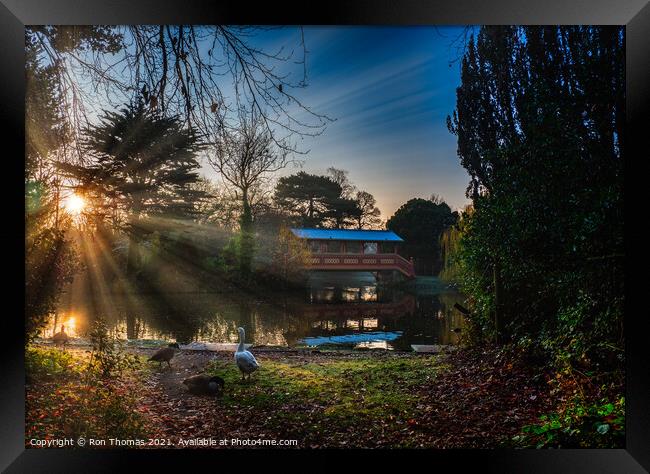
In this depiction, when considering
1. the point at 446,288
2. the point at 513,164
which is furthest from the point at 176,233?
the point at 513,164

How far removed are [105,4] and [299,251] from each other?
2.03 meters

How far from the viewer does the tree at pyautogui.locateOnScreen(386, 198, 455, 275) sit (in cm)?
219

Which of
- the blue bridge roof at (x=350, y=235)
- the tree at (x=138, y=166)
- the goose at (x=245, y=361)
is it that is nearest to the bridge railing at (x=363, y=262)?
the blue bridge roof at (x=350, y=235)

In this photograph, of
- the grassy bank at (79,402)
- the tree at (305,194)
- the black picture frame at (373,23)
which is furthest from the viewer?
the tree at (305,194)

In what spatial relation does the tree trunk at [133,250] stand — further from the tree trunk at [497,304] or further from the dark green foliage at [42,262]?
the tree trunk at [497,304]

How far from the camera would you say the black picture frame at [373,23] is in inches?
77.2

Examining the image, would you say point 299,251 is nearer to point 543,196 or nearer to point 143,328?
point 143,328

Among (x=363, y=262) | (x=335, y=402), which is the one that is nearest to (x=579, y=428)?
(x=335, y=402)

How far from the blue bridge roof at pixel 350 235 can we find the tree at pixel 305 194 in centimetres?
12

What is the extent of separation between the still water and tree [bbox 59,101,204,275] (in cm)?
37

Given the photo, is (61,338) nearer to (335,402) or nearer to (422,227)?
(335,402)

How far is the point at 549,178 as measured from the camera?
2105 millimetres

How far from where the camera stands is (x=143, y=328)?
2223mm

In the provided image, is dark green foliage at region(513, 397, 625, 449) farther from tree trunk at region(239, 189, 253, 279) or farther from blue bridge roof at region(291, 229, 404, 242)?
tree trunk at region(239, 189, 253, 279)
